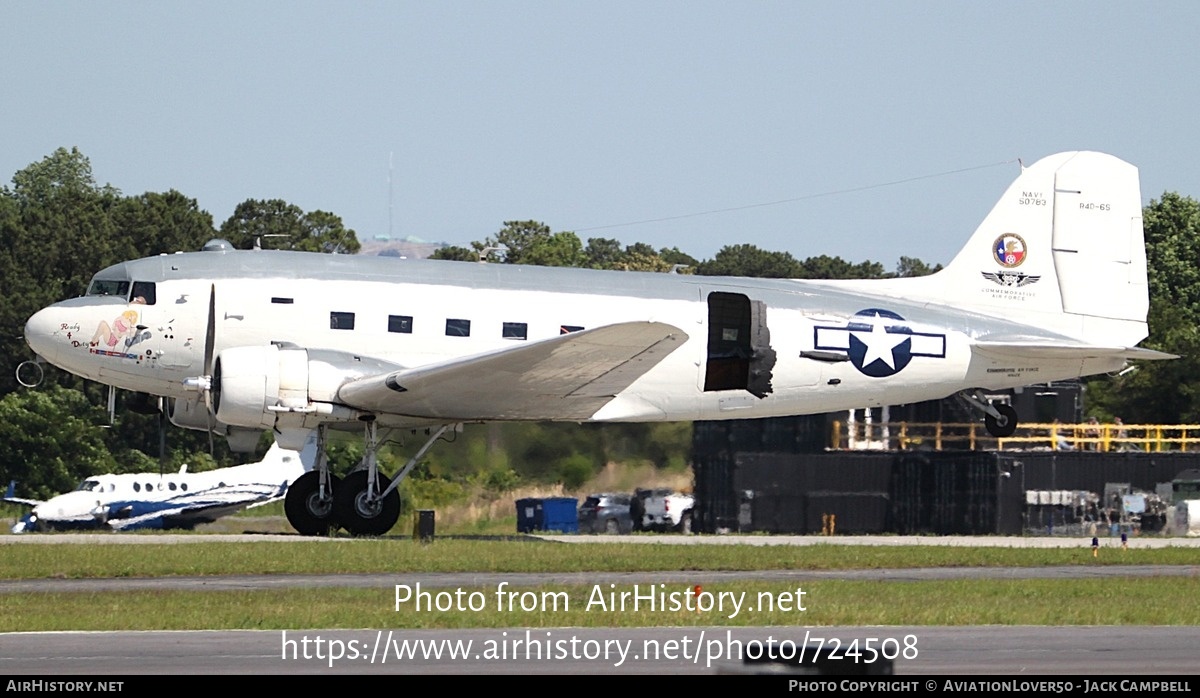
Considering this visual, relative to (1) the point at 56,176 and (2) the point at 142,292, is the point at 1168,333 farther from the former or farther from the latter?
(1) the point at 56,176

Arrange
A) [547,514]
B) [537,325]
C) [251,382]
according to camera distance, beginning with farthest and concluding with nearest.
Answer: [547,514], [537,325], [251,382]

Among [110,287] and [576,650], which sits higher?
[110,287]

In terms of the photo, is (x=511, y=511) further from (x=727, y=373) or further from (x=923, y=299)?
(x=923, y=299)

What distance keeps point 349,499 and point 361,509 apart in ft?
0.79

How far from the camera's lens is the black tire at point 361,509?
76.9 ft

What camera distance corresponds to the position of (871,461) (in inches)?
1334

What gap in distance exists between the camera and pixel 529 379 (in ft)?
75.3

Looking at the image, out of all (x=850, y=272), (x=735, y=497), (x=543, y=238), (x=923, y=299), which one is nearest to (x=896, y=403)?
(x=923, y=299)

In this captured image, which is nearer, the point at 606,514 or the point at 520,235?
the point at 606,514

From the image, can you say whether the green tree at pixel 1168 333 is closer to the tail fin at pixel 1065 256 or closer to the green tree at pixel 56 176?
the tail fin at pixel 1065 256

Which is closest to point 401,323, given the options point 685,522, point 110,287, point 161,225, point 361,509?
point 361,509

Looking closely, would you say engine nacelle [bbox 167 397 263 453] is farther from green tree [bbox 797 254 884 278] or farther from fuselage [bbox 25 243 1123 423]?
green tree [bbox 797 254 884 278]

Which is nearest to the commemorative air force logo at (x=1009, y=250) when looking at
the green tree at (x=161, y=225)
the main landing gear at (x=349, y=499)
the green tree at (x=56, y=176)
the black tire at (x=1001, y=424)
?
the black tire at (x=1001, y=424)

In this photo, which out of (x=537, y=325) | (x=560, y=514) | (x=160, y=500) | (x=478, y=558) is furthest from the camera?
(x=160, y=500)
